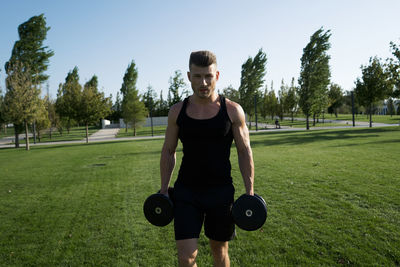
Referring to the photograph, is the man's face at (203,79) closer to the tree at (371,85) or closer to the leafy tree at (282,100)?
the tree at (371,85)

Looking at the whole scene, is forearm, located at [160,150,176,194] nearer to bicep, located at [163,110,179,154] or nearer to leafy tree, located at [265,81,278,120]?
bicep, located at [163,110,179,154]

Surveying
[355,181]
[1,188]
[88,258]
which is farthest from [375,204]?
[1,188]

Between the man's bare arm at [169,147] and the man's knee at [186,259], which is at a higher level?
the man's bare arm at [169,147]

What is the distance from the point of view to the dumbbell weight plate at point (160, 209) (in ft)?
8.50

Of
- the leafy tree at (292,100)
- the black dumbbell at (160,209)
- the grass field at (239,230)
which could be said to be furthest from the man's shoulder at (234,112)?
the leafy tree at (292,100)

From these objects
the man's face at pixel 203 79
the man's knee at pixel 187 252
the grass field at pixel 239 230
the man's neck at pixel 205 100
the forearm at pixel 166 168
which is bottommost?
the grass field at pixel 239 230

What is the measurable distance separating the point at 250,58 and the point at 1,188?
4333 centimetres

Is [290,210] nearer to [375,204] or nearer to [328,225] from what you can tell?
[328,225]

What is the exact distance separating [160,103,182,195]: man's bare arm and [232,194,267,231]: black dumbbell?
69 centimetres

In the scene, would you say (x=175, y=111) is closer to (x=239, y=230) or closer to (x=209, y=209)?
(x=209, y=209)

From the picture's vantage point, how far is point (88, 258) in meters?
3.86

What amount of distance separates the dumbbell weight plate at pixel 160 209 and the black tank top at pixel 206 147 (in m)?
0.25

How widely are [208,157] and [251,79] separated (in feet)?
149

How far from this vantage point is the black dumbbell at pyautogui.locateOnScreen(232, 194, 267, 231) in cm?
240
